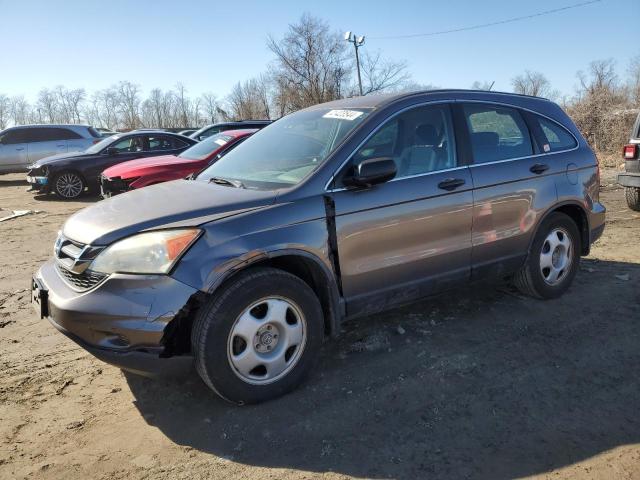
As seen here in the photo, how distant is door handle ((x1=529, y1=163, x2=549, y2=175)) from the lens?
4300mm

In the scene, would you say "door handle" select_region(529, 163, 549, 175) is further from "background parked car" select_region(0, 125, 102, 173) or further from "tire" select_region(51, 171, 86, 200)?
"background parked car" select_region(0, 125, 102, 173)

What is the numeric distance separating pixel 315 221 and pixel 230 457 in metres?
1.40

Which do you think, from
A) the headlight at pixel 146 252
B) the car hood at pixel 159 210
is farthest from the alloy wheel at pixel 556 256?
the headlight at pixel 146 252

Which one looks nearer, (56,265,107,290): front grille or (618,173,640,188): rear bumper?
(56,265,107,290): front grille

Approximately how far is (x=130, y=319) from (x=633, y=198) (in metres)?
8.85

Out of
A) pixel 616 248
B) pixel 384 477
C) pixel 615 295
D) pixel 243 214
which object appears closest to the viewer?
pixel 384 477

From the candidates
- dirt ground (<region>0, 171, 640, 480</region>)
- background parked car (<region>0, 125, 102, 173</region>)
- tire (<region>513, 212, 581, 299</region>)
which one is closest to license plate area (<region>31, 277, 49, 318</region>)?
dirt ground (<region>0, 171, 640, 480</region>)

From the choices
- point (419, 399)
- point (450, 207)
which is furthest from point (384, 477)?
point (450, 207)

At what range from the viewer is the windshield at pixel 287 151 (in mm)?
3475

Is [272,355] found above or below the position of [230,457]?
above

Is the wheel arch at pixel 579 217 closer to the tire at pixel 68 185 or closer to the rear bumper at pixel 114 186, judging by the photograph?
the rear bumper at pixel 114 186

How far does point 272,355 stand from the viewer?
10.1 ft

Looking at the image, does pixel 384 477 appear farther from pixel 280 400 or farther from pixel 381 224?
pixel 381 224

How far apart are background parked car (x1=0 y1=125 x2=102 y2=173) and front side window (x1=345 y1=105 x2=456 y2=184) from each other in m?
15.0
